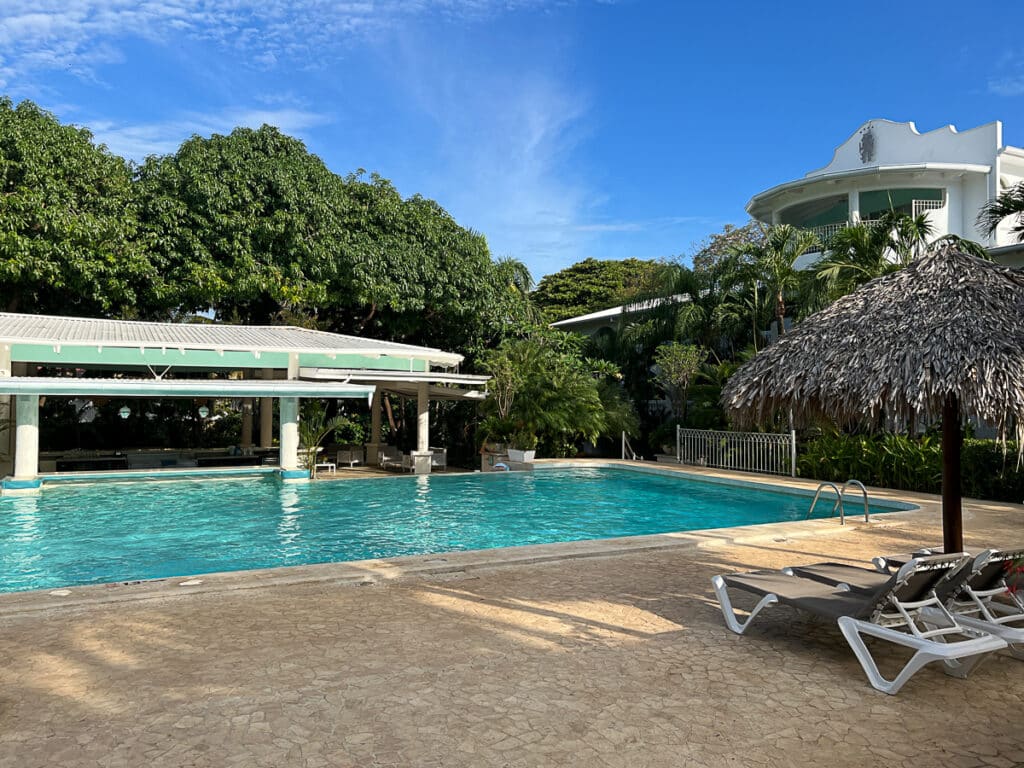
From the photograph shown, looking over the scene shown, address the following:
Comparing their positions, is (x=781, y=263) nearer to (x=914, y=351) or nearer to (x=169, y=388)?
(x=914, y=351)

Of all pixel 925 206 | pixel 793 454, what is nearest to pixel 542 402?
pixel 793 454

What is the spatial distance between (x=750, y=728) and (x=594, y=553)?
4591 millimetres

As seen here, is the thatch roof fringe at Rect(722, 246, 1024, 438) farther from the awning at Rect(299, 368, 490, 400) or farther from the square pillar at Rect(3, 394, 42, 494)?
the square pillar at Rect(3, 394, 42, 494)

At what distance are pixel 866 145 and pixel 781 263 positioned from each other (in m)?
14.5

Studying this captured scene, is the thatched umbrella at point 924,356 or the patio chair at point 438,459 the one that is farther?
the patio chair at point 438,459

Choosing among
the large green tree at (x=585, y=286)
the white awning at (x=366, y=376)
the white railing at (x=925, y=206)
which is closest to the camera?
the white awning at (x=366, y=376)

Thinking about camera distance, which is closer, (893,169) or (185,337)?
(185,337)

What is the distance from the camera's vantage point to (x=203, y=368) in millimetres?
19422

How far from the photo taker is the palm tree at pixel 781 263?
817 inches

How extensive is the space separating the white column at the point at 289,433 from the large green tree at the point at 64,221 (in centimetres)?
761

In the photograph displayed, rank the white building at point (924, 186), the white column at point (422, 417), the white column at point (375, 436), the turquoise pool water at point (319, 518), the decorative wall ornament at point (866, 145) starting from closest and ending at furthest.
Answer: the turquoise pool water at point (319, 518) < the white column at point (422, 417) < the white column at point (375, 436) < the white building at point (924, 186) < the decorative wall ornament at point (866, 145)

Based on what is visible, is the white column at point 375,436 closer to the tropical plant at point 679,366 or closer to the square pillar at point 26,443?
the tropical plant at point 679,366

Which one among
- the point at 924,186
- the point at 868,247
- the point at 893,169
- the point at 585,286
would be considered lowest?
the point at 868,247

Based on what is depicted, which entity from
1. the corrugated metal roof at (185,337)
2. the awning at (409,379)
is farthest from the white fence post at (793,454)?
the corrugated metal roof at (185,337)
